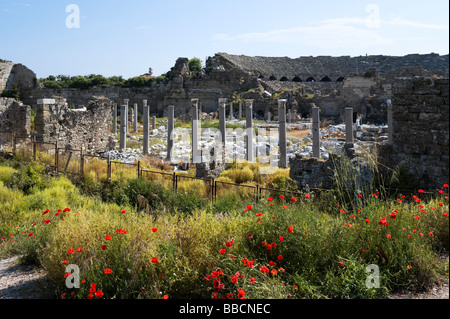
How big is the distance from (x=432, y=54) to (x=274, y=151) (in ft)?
185

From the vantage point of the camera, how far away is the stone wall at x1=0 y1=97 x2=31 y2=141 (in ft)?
55.5

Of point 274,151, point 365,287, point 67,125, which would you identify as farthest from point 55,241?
point 274,151

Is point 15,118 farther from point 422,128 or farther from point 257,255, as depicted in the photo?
point 422,128

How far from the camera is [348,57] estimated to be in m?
67.4

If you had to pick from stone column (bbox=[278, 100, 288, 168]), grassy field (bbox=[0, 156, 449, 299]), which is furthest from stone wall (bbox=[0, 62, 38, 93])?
grassy field (bbox=[0, 156, 449, 299])

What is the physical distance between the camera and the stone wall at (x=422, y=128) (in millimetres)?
7176

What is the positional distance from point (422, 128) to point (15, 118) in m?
16.6

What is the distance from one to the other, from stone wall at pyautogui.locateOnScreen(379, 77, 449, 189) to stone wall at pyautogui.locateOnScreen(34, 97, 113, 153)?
1407cm

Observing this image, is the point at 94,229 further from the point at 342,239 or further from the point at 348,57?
the point at 348,57

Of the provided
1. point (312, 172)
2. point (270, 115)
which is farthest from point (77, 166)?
point (270, 115)

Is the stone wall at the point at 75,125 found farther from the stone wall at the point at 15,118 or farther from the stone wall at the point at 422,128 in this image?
the stone wall at the point at 422,128
